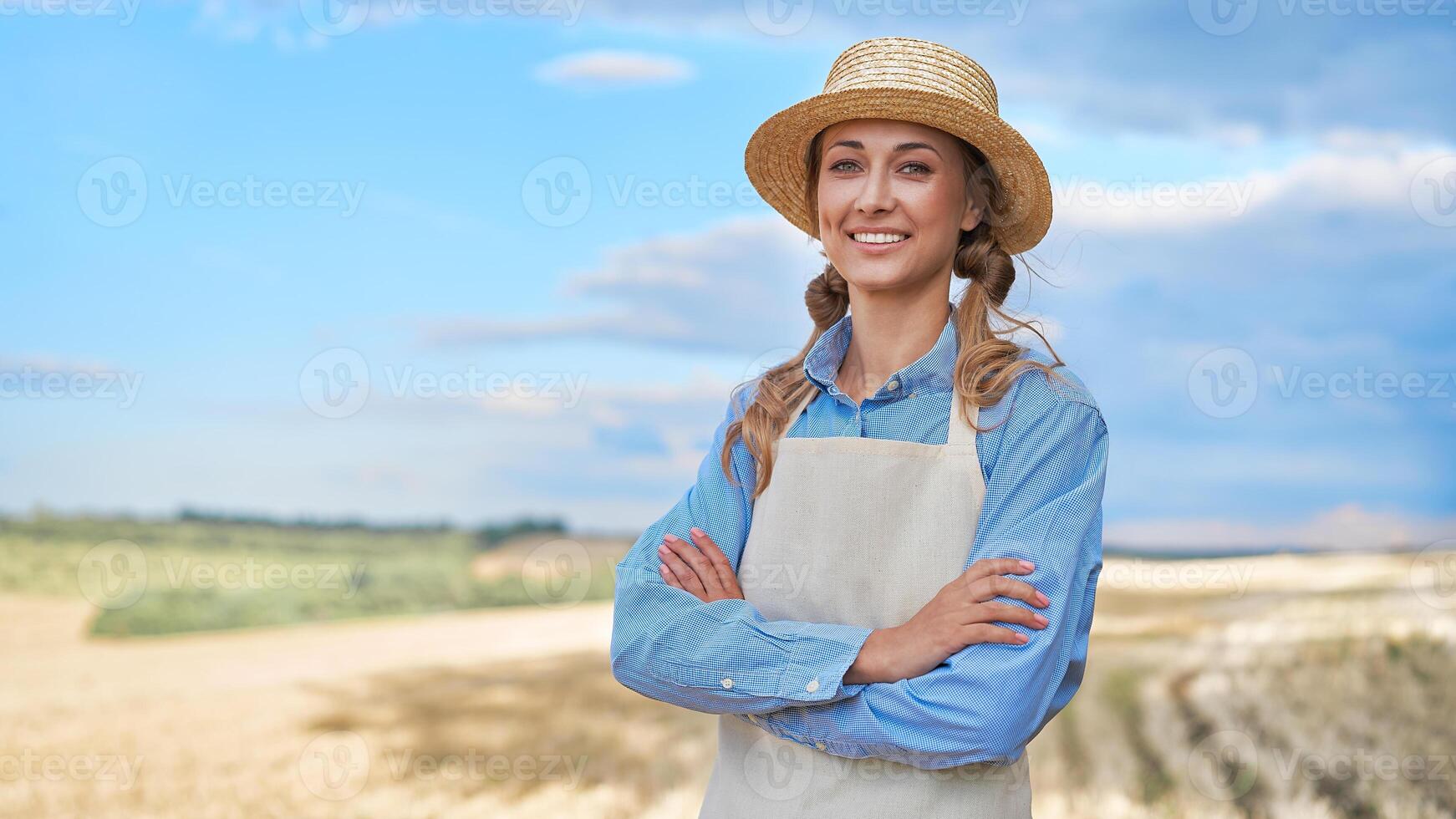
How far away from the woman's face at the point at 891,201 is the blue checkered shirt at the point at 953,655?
16cm

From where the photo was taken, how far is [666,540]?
216 centimetres

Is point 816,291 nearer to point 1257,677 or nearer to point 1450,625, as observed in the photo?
point 1257,677

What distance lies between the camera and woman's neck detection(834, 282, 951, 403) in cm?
214

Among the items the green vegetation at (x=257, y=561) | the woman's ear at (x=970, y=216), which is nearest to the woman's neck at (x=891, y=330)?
the woman's ear at (x=970, y=216)

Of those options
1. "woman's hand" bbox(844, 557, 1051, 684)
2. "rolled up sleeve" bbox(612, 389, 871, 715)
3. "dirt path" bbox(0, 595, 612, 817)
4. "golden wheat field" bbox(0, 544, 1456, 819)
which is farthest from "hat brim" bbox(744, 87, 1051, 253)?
"dirt path" bbox(0, 595, 612, 817)

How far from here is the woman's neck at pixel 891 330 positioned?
84.2 inches

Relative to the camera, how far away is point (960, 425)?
202 centimetres

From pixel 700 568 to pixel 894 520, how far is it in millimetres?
347

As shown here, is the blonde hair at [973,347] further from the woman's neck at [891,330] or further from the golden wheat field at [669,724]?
the golden wheat field at [669,724]

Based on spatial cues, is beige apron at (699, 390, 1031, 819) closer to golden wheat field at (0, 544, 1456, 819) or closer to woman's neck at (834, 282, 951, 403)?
woman's neck at (834, 282, 951, 403)

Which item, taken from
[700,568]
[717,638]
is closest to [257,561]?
[700,568]

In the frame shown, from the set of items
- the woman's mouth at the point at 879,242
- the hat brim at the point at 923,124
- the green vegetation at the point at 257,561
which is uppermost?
the hat brim at the point at 923,124

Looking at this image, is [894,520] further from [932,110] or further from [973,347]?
A: [932,110]

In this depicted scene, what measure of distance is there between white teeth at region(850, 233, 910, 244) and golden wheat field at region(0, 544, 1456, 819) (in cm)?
292
